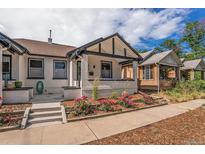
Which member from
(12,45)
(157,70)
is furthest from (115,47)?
(12,45)

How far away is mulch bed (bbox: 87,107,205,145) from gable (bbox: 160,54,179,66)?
11262 millimetres

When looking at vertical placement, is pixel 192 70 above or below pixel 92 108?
→ above

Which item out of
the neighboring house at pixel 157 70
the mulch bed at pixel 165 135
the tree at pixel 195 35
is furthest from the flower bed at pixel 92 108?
the tree at pixel 195 35

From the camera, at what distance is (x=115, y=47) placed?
11.8 metres

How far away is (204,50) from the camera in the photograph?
128 ft

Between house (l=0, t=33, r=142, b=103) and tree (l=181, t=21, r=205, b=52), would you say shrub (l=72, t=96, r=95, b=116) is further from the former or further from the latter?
tree (l=181, t=21, r=205, b=52)

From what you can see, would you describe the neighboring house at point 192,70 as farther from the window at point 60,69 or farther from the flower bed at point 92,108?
the window at point 60,69

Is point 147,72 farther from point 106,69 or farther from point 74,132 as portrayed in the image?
point 74,132

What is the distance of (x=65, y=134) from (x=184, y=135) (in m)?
4.13

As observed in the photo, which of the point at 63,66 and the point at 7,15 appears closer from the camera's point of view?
the point at 7,15

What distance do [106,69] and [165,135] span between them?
32.8ft
